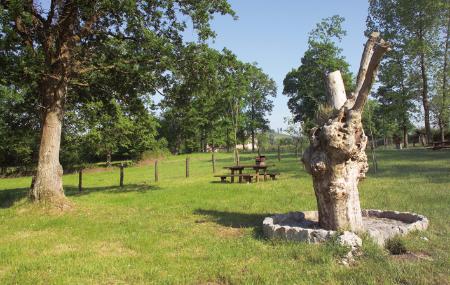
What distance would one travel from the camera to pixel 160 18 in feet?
47.8

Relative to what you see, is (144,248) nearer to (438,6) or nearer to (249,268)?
(249,268)

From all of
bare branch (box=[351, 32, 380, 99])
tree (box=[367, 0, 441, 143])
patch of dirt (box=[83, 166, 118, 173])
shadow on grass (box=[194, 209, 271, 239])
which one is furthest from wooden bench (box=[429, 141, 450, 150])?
patch of dirt (box=[83, 166, 118, 173])

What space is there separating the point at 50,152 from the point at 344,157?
917 centimetres

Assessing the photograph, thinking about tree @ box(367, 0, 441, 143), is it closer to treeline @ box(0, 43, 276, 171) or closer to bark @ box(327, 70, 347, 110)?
treeline @ box(0, 43, 276, 171)

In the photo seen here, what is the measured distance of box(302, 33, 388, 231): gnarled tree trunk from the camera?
7.24m

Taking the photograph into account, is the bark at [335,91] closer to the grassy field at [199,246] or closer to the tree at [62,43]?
the grassy field at [199,246]

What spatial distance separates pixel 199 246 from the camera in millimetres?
7328

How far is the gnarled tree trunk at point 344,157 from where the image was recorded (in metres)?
7.24

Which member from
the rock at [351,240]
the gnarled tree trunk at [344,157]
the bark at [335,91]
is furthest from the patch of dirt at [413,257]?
the bark at [335,91]

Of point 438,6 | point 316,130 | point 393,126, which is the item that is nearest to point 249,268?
point 316,130

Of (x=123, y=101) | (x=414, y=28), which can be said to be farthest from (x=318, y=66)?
(x=123, y=101)

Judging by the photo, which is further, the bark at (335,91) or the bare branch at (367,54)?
the bark at (335,91)

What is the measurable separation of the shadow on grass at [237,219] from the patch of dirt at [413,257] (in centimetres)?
251

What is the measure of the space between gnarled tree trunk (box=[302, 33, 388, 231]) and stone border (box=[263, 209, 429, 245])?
407 mm
